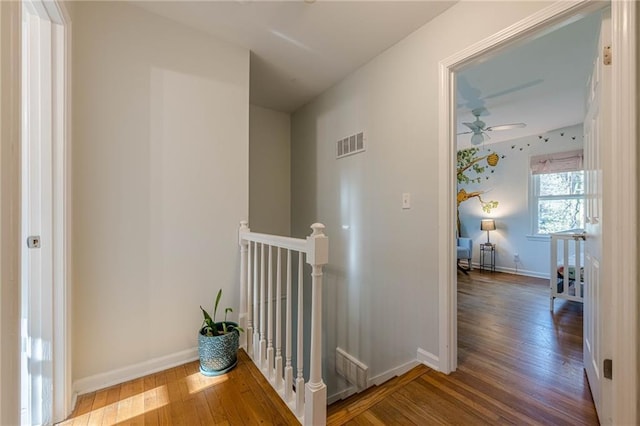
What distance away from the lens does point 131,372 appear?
68.6 inches

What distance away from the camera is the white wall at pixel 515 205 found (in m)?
4.87

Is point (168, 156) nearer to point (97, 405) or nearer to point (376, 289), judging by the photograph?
point (97, 405)

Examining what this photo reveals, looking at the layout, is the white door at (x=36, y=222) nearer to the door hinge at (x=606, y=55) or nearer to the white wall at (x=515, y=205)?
the door hinge at (x=606, y=55)

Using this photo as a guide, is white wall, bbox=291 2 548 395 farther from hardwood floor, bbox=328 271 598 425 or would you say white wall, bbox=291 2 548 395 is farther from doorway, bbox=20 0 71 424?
doorway, bbox=20 0 71 424

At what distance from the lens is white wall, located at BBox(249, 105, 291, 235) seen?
332 cm

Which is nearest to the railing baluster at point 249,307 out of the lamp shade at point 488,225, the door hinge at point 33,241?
the door hinge at point 33,241

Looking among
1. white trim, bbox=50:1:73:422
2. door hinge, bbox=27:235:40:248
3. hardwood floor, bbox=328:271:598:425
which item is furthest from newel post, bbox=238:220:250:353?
door hinge, bbox=27:235:40:248

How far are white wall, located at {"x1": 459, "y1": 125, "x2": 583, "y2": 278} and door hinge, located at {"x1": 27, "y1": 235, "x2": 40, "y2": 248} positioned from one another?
6430 millimetres

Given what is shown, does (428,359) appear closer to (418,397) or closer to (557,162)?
(418,397)

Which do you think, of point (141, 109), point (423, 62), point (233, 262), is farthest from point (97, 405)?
point (423, 62)

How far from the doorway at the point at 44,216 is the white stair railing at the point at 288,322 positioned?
101 cm

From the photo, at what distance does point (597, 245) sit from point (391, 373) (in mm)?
1555

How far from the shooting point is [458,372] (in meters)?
1.77

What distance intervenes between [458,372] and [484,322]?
123 cm
